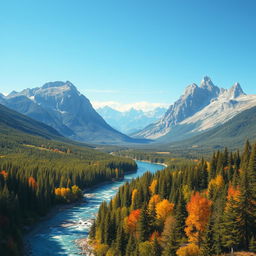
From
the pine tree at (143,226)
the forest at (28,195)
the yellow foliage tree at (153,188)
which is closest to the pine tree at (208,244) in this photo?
the pine tree at (143,226)

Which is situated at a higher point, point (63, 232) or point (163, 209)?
point (163, 209)

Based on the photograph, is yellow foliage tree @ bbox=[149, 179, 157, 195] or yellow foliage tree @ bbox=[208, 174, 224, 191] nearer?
yellow foliage tree @ bbox=[208, 174, 224, 191]

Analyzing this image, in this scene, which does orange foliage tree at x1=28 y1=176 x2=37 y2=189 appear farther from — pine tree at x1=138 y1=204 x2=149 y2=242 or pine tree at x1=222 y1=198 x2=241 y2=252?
pine tree at x1=222 y1=198 x2=241 y2=252

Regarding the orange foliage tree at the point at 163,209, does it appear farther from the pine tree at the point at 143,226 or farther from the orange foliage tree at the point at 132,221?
the orange foliage tree at the point at 132,221

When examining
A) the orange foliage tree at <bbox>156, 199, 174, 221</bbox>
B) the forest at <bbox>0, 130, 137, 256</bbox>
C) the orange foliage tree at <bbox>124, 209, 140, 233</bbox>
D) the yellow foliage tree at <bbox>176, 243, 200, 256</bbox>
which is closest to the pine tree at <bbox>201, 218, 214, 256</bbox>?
the yellow foliage tree at <bbox>176, 243, 200, 256</bbox>

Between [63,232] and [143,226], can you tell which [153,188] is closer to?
[143,226]

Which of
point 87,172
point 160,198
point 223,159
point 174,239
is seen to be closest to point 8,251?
point 174,239

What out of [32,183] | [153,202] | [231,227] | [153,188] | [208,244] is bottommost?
[208,244]

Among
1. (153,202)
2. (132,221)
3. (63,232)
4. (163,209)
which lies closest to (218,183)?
(163,209)
